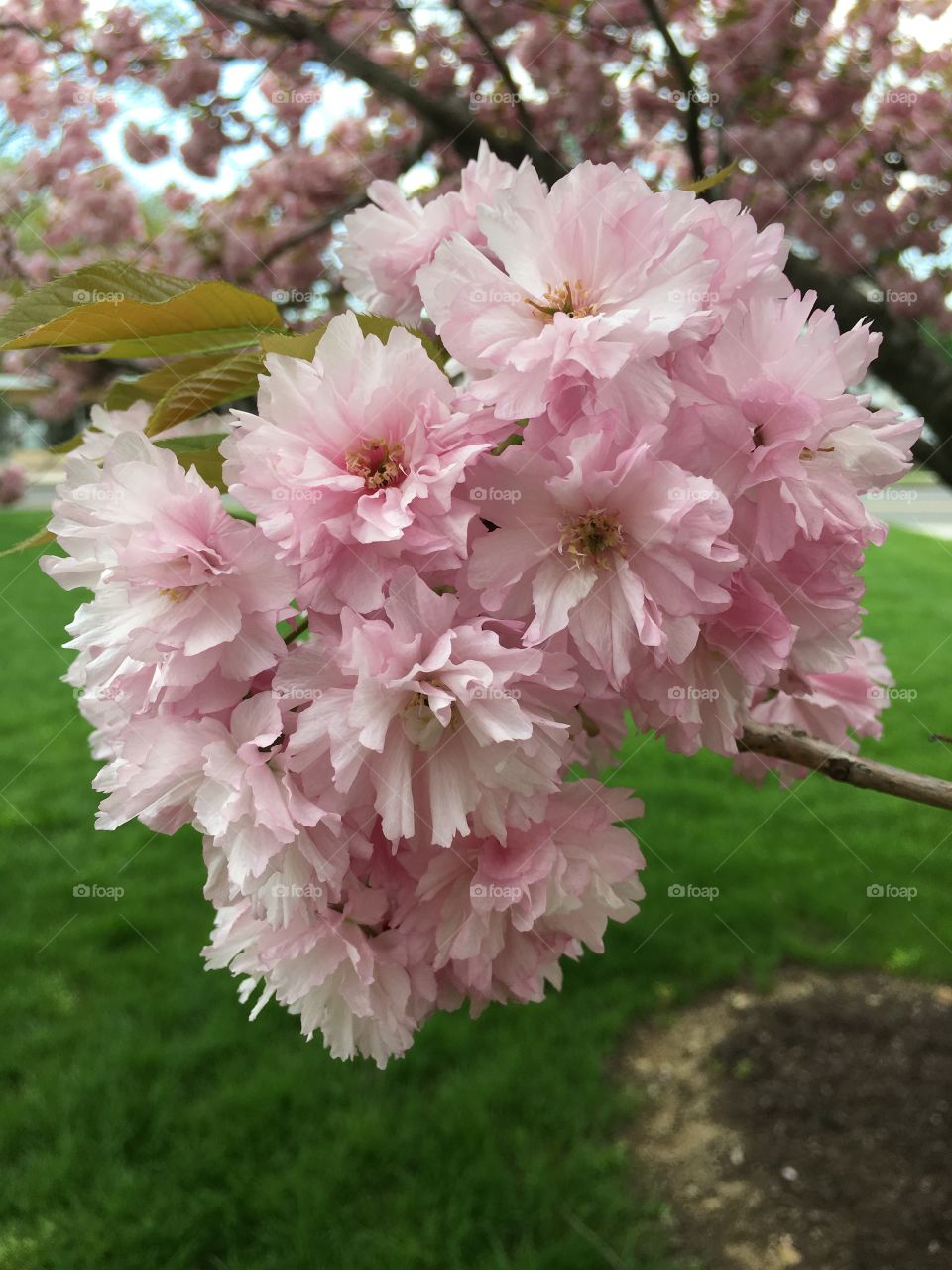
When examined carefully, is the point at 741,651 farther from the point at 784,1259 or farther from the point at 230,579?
the point at 784,1259

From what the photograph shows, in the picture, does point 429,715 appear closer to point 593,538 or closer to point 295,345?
point 593,538

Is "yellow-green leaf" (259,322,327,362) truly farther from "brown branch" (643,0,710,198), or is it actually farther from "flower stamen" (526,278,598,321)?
"brown branch" (643,0,710,198)

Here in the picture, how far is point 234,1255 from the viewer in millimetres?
2229

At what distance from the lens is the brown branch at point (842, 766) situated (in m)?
1.08

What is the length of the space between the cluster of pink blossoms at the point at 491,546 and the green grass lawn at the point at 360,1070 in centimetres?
178

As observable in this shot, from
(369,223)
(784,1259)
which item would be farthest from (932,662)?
(369,223)

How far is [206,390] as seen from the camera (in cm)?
90

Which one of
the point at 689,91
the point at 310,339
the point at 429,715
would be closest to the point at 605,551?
the point at 429,715

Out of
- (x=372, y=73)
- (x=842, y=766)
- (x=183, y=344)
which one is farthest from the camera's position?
(x=372, y=73)

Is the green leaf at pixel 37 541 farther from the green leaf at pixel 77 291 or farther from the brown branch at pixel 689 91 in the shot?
the brown branch at pixel 689 91

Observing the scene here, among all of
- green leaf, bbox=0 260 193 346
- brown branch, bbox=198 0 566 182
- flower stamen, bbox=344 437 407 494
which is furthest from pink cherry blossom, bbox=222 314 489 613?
brown branch, bbox=198 0 566 182

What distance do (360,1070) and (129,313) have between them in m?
2.43

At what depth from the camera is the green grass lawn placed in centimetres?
229

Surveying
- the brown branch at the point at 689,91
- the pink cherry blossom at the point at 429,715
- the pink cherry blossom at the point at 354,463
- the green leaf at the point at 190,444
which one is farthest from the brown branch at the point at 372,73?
the pink cherry blossom at the point at 429,715
